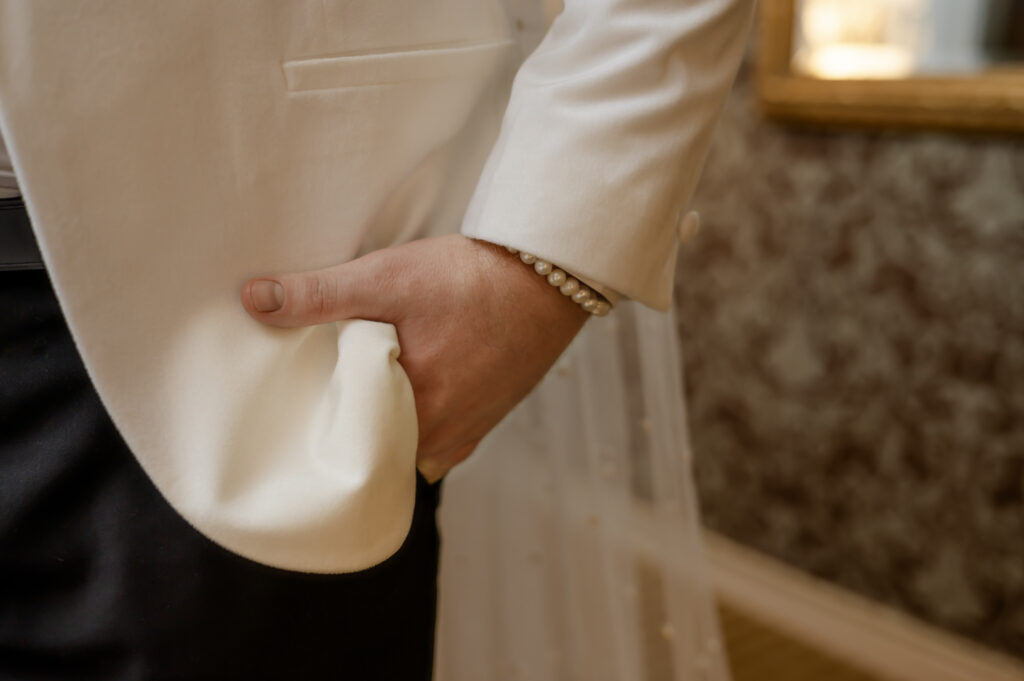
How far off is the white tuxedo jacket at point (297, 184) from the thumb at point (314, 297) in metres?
0.01

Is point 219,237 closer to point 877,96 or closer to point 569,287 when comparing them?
point 569,287

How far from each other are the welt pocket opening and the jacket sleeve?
2.0 inches

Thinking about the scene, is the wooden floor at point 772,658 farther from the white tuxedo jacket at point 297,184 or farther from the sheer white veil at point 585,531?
the white tuxedo jacket at point 297,184

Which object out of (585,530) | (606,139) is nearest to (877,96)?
(585,530)

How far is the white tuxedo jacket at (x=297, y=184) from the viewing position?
0.48 meters

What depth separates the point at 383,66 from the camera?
0.58 m

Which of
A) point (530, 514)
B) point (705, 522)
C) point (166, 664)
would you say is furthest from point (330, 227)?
point (705, 522)

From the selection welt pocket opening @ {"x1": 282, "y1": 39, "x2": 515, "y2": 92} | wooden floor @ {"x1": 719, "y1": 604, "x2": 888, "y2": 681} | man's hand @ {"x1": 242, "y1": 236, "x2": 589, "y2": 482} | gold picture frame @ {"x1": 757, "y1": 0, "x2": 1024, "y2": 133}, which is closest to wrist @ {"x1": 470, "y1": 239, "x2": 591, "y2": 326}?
man's hand @ {"x1": 242, "y1": 236, "x2": 589, "y2": 482}

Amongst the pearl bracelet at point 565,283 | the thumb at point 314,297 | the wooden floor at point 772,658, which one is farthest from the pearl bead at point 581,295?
the wooden floor at point 772,658

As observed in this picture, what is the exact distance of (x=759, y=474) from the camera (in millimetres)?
1827

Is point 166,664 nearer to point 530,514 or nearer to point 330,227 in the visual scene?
point 330,227

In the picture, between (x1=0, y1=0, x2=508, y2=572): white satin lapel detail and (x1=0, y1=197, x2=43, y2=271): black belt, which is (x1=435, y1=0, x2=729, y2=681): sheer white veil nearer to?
(x1=0, y1=0, x2=508, y2=572): white satin lapel detail

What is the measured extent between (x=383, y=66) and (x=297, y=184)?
10 centimetres

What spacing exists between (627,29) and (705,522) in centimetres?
160
